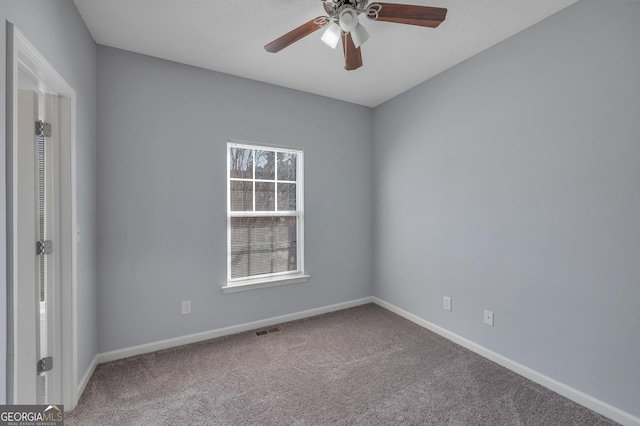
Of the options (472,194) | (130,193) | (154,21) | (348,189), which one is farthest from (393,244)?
(154,21)

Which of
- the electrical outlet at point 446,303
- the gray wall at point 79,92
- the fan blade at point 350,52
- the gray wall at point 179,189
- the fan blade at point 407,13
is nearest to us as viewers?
the gray wall at point 79,92

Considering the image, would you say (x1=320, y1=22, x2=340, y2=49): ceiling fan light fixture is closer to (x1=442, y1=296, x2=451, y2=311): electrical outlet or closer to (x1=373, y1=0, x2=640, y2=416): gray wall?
(x1=373, y1=0, x2=640, y2=416): gray wall

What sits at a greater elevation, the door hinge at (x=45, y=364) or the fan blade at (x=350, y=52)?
the fan blade at (x=350, y=52)

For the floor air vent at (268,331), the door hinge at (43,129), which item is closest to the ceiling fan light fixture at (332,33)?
the door hinge at (43,129)

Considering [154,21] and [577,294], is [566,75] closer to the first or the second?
[577,294]

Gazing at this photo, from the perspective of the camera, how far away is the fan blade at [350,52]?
1.83 m

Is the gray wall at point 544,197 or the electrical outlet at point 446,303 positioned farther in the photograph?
the electrical outlet at point 446,303

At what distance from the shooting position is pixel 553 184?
78.5 inches

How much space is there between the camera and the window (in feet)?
9.53

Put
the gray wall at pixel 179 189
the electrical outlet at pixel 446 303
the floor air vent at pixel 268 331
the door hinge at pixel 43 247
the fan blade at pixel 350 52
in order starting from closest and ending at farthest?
the door hinge at pixel 43 247, the fan blade at pixel 350 52, the gray wall at pixel 179 189, the electrical outlet at pixel 446 303, the floor air vent at pixel 268 331

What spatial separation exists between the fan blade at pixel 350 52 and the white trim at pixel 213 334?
260 cm

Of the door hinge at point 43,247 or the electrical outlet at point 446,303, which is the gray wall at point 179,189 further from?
the electrical outlet at point 446,303

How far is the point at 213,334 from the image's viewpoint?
275cm

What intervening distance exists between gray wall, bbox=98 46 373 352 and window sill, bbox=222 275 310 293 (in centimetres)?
7
